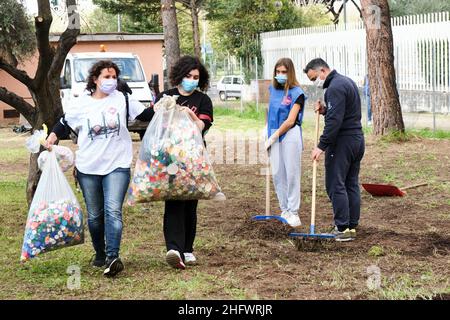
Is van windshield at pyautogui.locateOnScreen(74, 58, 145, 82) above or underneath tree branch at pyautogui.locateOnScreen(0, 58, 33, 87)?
underneath

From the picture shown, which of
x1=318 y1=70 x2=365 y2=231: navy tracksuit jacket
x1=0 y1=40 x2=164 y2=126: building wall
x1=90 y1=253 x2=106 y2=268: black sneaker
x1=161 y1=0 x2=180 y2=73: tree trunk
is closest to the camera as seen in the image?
x1=90 y1=253 x2=106 y2=268: black sneaker

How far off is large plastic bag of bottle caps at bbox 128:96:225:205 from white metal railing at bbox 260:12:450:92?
538 inches

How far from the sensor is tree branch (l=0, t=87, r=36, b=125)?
10297 millimetres

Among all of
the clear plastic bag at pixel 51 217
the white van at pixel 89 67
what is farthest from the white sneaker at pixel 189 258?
the white van at pixel 89 67

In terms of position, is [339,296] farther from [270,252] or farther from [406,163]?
[406,163]

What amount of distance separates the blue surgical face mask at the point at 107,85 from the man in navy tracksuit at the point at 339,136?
2.23 metres

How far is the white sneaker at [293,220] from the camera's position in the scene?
908 cm

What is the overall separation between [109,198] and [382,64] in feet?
37.9

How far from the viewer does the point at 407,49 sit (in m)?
22.1

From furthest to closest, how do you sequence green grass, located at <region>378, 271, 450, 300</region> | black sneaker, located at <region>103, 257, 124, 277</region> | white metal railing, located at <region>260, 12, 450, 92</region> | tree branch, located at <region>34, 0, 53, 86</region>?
white metal railing, located at <region>260, 12, 450, 92</region>, tree branch, located at <region>34, 0, 53, 86</region>, black sneaker, located at <region>103, 257, 124, 277</region>, green grass, located at <region>378, 271, 450, 300</region>

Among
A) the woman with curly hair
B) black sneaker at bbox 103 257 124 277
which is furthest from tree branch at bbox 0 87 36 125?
black sneaker at bbox 103 257 124 277

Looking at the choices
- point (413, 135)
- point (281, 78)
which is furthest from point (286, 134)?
point (413, 135)

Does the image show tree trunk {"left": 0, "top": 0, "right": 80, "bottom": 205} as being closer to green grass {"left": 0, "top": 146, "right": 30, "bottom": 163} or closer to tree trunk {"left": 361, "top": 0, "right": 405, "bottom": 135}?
green grass {"left": 0, "top": 146, "right": 30, "bottom": 163}

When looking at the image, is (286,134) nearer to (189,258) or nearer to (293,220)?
(293,220)
